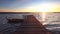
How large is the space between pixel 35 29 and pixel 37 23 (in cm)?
7

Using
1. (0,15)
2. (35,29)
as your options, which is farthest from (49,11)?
(0,15)

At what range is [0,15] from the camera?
0.82 m

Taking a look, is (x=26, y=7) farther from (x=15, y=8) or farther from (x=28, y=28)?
(x=28, y=28)

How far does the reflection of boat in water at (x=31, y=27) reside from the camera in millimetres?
801

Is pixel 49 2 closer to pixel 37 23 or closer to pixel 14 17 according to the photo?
pixel 37 23

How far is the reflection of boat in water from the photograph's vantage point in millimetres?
801

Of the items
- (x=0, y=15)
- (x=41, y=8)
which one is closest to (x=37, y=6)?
(x=41, y=8)

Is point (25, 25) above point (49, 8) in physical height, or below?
below

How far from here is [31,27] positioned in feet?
2.62

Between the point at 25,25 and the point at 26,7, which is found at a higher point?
the point at 26,7

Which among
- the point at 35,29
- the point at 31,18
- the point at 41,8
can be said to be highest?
the point at 41,8

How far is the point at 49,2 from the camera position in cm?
80

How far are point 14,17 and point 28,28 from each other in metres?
0.18

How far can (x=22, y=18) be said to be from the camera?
810mm
